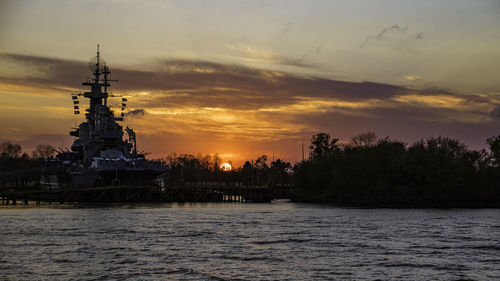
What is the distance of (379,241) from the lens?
4953 centimetres

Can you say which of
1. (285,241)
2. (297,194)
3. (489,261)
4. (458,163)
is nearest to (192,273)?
(285,241)

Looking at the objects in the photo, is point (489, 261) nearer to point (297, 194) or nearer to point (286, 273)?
point (286, 273)

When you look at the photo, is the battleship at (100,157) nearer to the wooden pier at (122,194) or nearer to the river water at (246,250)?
the wooden pier at (122,194)

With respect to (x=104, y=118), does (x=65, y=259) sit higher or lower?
lower

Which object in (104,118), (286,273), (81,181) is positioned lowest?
(286,273)

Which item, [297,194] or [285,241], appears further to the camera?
[297,194]

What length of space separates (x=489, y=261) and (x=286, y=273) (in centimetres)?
1412

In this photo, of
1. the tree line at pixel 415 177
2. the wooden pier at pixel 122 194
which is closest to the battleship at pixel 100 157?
the wooden pier at pixel 122 194

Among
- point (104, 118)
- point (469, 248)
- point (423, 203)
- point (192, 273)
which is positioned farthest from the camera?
point (104, 118)

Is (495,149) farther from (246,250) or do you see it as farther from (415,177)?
(246,250)

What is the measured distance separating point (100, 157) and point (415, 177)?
66409 mm

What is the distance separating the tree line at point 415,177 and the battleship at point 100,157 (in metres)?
39.8

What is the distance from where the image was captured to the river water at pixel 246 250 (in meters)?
34.3

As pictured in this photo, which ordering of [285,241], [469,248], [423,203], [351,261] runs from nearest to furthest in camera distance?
[351,261] → [469,248] → [285,241] → [423,203]
